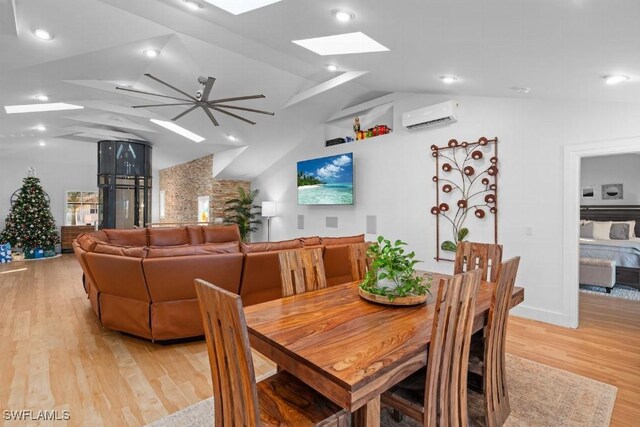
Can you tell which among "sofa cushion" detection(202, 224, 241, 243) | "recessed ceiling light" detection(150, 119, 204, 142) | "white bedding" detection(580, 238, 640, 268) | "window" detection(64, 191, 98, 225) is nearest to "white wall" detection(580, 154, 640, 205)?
"white bedding" detection(580, 238, 640, 268)

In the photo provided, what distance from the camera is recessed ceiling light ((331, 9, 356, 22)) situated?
228cm

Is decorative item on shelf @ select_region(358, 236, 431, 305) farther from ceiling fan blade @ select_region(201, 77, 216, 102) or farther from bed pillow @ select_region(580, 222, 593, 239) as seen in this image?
bed pillow @ select_region(580, 222, 593, 239)

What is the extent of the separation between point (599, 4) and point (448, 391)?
2071 mm

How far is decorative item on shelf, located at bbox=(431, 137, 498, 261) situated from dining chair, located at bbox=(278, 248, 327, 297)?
9.34 ft

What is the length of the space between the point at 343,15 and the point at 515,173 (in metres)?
3.00

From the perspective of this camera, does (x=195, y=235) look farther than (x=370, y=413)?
Yes

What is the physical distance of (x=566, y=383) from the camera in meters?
2.46

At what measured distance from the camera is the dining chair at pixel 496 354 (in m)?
1.77

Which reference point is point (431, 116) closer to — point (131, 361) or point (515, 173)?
point (515, 173)

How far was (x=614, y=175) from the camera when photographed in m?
6.38

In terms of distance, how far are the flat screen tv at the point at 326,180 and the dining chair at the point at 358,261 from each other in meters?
3.30

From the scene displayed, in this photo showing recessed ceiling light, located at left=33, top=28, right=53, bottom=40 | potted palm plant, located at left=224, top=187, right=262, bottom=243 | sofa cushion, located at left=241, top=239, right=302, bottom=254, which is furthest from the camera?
potted palm plant, located at left=224, top=187, right=262, bottom=243

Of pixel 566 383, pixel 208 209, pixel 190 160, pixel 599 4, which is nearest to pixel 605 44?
pixel 599 4
